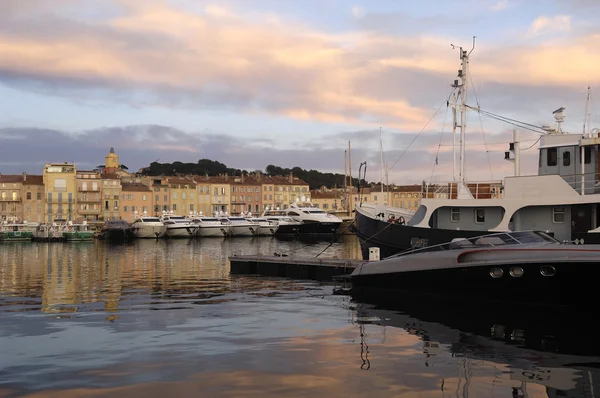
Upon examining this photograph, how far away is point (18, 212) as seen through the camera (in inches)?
5413

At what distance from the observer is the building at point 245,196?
16775cm

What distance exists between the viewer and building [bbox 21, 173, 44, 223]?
452ft

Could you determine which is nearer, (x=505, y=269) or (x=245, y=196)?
(x=505, y=269)

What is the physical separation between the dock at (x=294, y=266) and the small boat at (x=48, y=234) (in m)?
71.8

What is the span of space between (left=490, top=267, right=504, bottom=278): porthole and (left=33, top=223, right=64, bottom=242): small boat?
91433mm

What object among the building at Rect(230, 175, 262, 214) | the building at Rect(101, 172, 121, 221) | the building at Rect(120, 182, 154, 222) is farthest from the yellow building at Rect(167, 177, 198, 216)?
the building at Rect(101, 172, 121, 221)

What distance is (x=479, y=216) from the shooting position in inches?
1371

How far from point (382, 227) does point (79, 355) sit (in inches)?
1068

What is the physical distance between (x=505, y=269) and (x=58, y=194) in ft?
427

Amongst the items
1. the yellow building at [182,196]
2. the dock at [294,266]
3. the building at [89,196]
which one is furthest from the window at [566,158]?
the yellow building at [182,196]

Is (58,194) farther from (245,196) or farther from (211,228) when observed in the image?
(245,196)

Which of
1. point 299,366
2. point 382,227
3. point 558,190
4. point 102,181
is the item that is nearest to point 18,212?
point 102,181

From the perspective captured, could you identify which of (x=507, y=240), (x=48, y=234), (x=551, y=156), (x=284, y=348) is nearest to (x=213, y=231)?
(x=48, y=234)

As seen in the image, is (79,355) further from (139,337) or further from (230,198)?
(230,198)
